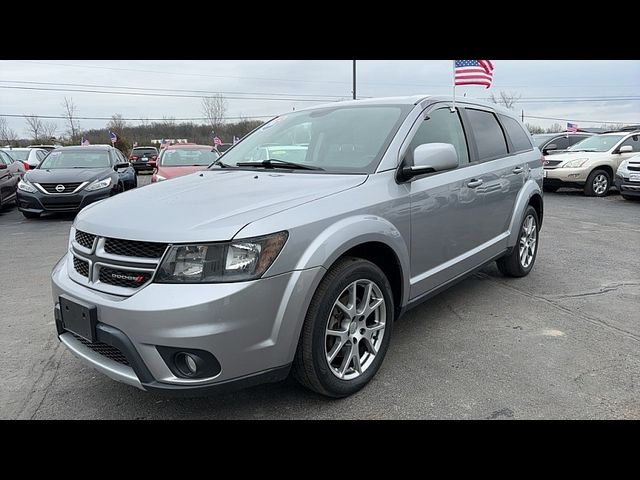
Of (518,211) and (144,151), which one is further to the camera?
(144,151)

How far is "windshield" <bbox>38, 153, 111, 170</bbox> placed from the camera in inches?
414

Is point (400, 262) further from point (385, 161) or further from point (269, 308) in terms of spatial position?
point (269, 308)

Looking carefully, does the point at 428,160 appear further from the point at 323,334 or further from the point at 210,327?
the point at 210,327

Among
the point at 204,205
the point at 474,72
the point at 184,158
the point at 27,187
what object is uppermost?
the point at 474,72

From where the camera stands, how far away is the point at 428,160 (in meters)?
3.03

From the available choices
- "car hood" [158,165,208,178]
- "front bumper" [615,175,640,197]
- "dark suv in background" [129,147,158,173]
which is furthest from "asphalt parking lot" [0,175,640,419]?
"dark suv in background" [129,147,158,173]

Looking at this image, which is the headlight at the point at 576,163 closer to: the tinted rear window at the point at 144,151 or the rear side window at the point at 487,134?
the rear side window at the point at 487,134

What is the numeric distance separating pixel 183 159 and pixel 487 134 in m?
8.89

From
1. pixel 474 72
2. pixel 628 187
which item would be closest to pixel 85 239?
pixel 474 72

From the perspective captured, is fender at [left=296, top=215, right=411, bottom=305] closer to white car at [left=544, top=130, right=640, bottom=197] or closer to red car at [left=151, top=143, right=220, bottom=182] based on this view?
red car at [left=151, top=143, right=220, bottom=182]

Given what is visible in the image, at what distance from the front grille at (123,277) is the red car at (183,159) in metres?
8.74

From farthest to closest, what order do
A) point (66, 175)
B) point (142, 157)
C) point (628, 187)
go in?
point (142, 157) → point (628, 187) → point (66, 175)

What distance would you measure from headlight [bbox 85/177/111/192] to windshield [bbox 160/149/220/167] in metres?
1.80

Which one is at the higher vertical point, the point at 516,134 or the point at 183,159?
the point at 516,134
